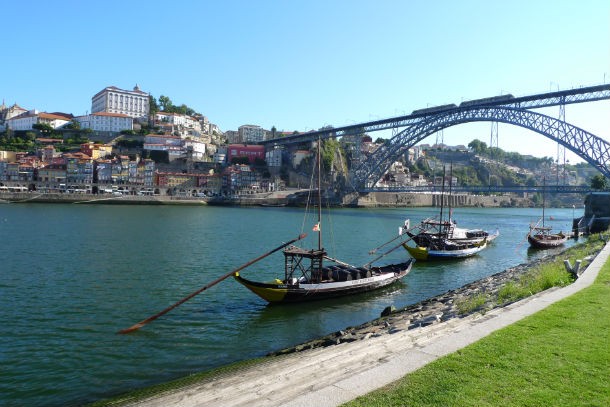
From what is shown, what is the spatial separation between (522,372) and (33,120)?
117m

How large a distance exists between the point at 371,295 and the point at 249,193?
245ft

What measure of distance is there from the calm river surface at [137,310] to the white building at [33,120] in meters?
86.1

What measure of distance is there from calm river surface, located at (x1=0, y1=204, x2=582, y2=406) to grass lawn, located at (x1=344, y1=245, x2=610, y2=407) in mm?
5822

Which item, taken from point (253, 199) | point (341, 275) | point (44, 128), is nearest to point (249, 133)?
point (44, 128)

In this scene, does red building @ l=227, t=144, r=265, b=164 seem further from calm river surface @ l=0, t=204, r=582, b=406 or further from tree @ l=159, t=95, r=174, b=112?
calm river surface @ l=0, t=204, r=582, b=406

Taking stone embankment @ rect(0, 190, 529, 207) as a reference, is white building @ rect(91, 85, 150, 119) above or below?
above

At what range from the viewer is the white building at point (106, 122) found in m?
103

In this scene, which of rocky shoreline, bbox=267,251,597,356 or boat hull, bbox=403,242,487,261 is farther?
boat hull, bbox=403,242,487,261

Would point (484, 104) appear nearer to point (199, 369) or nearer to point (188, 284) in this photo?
point (188, 284)

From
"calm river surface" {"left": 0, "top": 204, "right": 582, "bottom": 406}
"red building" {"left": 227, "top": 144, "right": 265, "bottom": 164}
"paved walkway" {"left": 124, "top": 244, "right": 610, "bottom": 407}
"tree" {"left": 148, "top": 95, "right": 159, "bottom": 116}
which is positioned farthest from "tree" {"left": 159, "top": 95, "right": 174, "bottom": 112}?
"paved walkway" {"left": 124, "top": 244, "right": 610, "bottom": 407}

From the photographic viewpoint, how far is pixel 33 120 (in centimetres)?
10188

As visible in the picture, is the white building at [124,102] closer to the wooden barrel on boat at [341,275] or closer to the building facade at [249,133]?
the building facade at [249,133]

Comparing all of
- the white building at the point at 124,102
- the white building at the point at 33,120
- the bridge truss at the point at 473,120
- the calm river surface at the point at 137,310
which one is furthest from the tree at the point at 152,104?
the calm river surface at the point at 137,310

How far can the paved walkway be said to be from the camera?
18.2 ft
